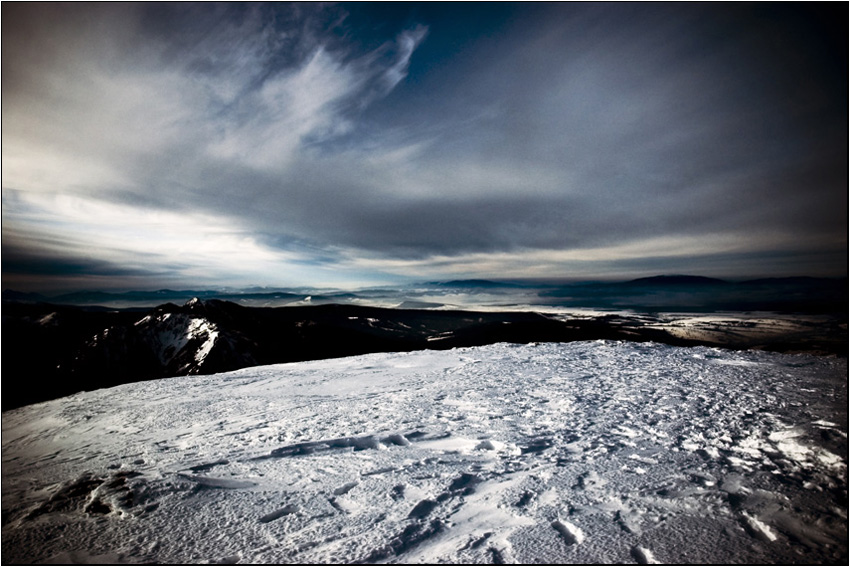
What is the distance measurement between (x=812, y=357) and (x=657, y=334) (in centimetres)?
3534

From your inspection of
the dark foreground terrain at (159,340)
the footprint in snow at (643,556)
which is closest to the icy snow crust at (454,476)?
the footprint in snow at (643,556)

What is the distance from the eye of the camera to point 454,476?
3.26 metres

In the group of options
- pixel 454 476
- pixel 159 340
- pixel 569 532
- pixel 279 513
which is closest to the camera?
pixel 569 532

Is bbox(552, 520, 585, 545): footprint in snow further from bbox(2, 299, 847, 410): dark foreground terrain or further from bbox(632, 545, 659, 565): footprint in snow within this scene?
bbox(2, 299, 847, 410): dark foreground terrain

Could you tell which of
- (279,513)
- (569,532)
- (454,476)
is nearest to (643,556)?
(569,532)

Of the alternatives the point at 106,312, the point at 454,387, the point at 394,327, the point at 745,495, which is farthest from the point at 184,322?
the point at 745,495

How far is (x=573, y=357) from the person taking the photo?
332 inches

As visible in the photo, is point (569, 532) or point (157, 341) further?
point (157, 341)

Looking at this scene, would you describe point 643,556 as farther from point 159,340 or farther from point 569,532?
point 159,340

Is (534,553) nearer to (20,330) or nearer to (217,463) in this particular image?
(217,463)

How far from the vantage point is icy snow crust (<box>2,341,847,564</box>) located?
243cm

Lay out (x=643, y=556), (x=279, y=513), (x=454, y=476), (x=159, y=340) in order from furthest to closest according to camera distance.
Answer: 1. (x=159, y=340)
2. (x=454, y=476)
3. (x=279, y=513)
4. (x=643, y=556)

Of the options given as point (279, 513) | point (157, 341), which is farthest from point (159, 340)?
point (279, 513)

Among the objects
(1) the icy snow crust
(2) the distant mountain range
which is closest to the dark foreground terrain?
(2) the distant mountain range
